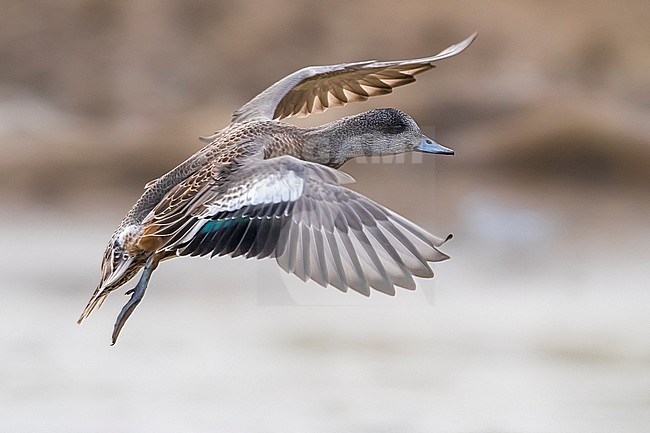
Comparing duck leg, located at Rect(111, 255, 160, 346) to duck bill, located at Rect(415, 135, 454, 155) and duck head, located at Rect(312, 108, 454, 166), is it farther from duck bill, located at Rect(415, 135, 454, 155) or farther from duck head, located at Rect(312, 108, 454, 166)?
duck bill, located at Rect(415, 135, 454, 155)

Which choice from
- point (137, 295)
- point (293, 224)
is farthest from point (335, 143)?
point (137, 295)

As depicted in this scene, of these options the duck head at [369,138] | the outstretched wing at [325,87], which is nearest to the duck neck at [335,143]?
the duck head at [369,138]

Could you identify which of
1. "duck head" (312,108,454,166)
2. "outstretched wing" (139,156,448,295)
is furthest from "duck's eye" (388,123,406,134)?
"outstretched wing" (139,156,448,295)

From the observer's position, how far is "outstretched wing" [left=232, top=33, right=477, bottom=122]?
2252 mm

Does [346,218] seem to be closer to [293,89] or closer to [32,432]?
[293,89]

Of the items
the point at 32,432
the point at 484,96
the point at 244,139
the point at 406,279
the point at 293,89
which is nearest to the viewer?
the point at 406,279

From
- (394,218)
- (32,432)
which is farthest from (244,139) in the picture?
(32,432)

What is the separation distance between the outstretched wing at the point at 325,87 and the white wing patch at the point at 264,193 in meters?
0.39

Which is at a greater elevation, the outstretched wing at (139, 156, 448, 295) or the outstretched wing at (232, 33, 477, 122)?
the outstretched wing at (232, 33, 477, 122)

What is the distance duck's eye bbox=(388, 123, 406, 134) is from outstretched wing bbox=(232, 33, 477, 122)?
0.43 ft

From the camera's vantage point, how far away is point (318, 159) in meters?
2.07

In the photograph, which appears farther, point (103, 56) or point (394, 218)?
point (103, 56)

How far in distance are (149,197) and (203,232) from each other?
0.20 m

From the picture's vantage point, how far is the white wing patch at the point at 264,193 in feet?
6.01
